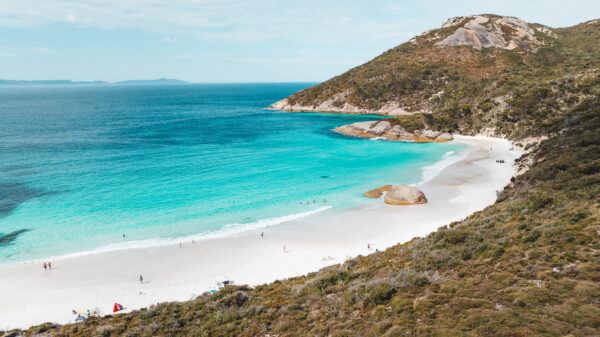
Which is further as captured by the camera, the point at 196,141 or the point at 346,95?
the point at 346,95

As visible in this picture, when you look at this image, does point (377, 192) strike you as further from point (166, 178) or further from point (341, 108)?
point (341, 108)

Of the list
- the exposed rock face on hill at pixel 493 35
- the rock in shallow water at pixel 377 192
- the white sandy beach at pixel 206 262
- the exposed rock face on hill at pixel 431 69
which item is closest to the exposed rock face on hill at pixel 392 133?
the exposed rock face on hill at pixel 431 69

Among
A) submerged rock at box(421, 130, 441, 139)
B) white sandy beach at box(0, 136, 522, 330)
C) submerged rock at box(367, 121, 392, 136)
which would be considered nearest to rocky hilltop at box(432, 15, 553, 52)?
submerged rock at box(421, 130, 441, 139)

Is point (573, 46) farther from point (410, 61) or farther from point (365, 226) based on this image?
point (365, 226)

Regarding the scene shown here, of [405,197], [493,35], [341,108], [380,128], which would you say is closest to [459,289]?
[405,197]

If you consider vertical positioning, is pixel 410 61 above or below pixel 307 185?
above

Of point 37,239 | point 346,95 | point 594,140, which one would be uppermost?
point 346,95

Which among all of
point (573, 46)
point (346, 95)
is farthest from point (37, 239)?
point (573, 46)

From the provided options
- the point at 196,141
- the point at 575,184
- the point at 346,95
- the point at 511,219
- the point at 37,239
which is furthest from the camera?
the point at 346,95
